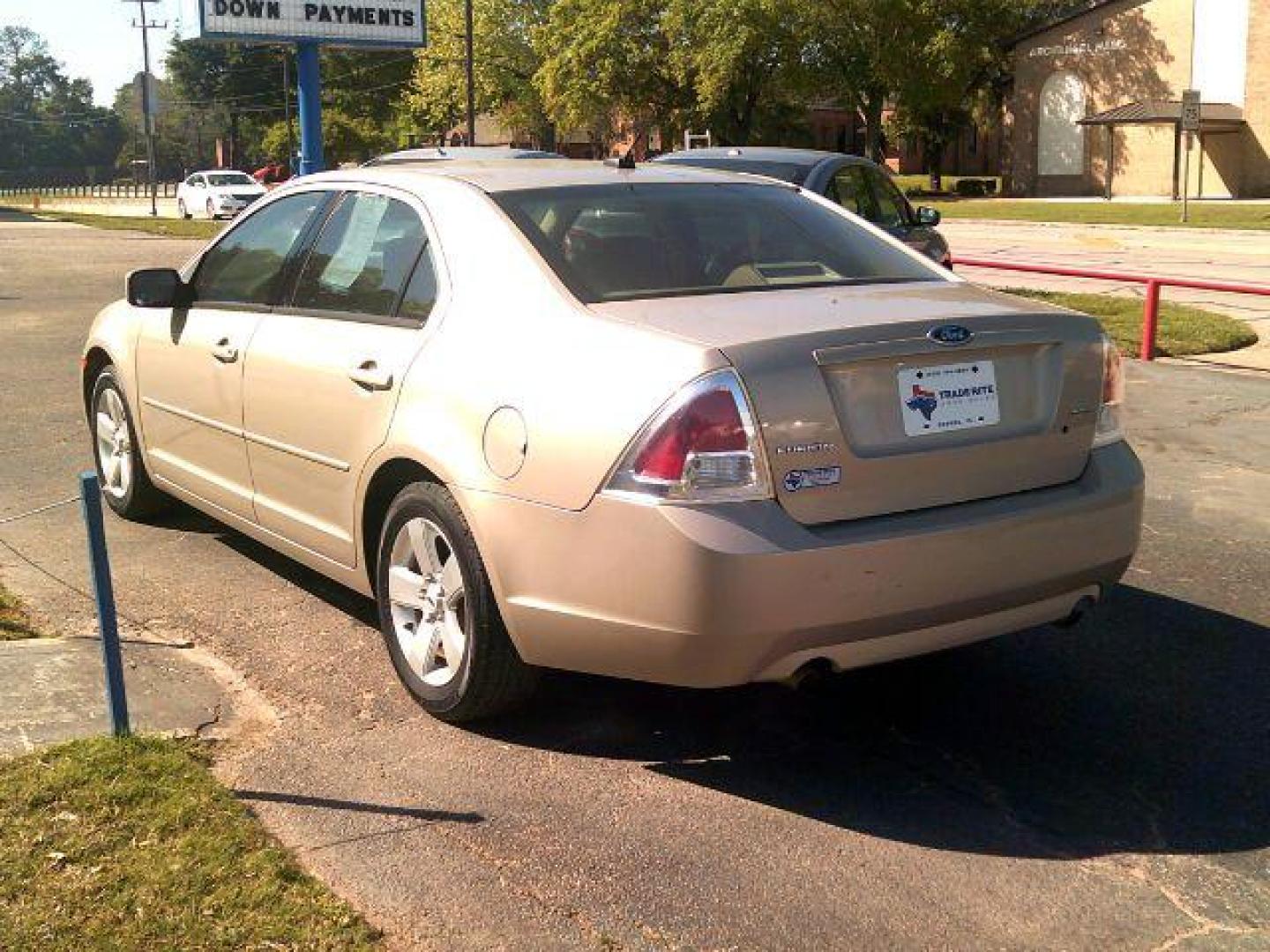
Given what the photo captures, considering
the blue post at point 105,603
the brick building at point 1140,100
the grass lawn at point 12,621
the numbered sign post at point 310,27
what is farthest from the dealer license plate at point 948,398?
the brick building at point 1140,100

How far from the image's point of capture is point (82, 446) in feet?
28.0

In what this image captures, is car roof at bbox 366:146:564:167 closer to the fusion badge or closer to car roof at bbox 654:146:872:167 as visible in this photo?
car roof at bbox 654:146:872:167

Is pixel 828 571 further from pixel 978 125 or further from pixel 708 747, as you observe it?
pixel 978 125

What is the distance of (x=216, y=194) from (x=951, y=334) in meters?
45.8

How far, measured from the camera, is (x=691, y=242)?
4602 mm

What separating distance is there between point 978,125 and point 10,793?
70.7 m

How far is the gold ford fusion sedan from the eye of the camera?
359 centimetres

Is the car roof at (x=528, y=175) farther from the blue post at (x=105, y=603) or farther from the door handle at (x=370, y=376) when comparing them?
the blue post at (x=105, y=603)

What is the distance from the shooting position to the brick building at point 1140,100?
51688mm

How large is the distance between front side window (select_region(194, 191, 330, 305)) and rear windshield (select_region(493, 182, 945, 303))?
3.64 feet

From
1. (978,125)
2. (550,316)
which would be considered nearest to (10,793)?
(550,316)

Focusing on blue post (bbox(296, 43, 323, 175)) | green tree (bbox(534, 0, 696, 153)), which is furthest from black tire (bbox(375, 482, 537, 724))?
green tree (bbox(534, 0, 696, 153))

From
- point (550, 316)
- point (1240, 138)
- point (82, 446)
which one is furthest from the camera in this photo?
point (1240, 138)

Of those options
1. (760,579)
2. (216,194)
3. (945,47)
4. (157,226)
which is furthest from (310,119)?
(945,47)
